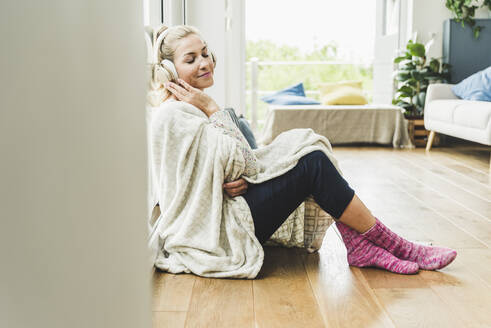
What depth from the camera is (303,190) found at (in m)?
1.91

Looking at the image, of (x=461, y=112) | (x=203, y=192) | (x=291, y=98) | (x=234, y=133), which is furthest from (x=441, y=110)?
(x=203, y=192)

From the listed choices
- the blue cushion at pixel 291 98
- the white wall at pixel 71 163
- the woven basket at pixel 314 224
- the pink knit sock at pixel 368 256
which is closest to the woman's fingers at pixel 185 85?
the woven basket at pixel 314 224

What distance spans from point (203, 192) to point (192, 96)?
35 centimetres

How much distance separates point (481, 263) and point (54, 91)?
195 cm

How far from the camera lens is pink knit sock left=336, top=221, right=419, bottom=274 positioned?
1.91 meters

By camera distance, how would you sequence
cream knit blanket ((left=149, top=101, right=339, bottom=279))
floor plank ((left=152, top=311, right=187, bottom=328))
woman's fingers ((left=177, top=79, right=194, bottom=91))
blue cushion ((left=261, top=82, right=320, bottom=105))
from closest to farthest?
floor plank ((left=152, top=311, right=187, bottom=328)), cream knit blanket ((left=149, top=101, right=339, bottom=279)), woman's fingers ((left=177, top=79, right=194, bottom=91)), blue cushion ((left=261, top=82, right=320, bottom=105))

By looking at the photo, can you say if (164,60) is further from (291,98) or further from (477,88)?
(291,98)

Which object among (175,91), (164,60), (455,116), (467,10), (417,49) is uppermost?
(467,10)

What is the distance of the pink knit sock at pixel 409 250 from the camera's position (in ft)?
6.33

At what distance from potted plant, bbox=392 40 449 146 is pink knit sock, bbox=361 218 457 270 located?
424cm

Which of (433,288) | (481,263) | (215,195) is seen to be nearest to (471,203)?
(481,263)

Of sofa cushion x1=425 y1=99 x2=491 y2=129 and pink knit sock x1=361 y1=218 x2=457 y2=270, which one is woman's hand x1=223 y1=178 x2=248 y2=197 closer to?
pink knit sock x1=361 y1=218 x2=457 y2=270

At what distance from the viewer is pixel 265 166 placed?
→ 2014mm

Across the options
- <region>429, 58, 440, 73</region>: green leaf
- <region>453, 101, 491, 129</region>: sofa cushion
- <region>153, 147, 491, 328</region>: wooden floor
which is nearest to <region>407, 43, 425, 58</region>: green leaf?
<region>429, 58, 440, 73</region>: green leaf
